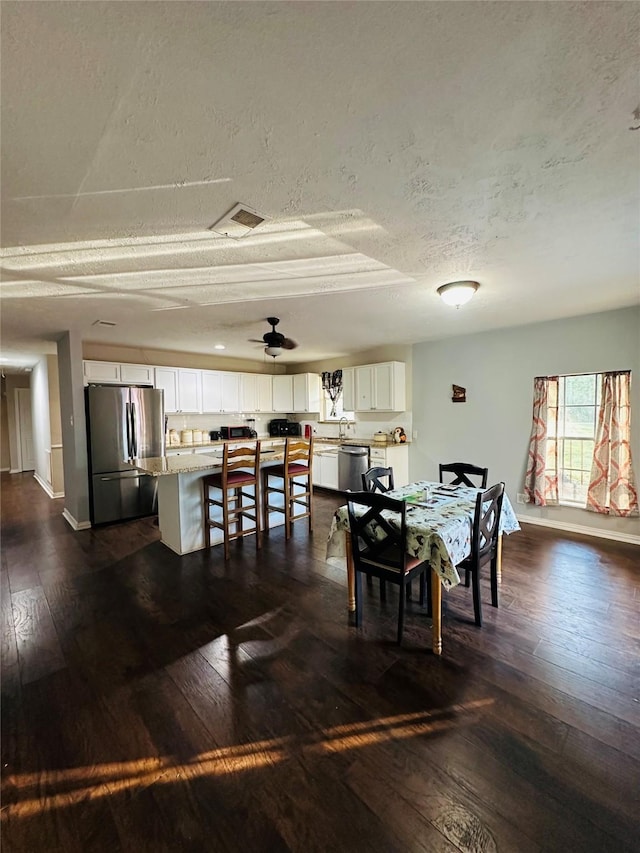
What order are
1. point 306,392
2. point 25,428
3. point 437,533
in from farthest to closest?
1. point 25,428
2. point 306,392
3. point 437,533

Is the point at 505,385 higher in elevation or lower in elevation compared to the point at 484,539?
higher

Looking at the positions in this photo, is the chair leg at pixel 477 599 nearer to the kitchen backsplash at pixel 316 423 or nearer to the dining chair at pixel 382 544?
the dining chair at pixel 382 544

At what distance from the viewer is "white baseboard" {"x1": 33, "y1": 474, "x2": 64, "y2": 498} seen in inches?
244

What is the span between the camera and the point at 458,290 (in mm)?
2854

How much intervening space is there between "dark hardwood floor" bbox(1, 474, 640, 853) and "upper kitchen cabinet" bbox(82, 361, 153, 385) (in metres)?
2.96

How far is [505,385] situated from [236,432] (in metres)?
4.60

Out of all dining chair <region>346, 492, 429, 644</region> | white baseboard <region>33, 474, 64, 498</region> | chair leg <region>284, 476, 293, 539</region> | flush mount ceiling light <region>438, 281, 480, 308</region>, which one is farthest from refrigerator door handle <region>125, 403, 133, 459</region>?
flush mount ceiling light <region>438, 281, 480, 308</region>

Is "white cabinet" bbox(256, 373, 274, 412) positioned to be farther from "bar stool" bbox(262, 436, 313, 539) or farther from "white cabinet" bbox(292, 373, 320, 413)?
"bar stool" bbox(262, 436, 313, 539)

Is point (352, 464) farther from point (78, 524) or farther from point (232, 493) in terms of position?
point (78, 524)

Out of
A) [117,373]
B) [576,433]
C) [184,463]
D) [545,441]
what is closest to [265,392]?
[117,373]

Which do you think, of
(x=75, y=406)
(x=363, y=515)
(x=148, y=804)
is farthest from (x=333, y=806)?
(x=75, y=406)

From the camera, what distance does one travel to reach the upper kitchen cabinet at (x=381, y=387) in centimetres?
571

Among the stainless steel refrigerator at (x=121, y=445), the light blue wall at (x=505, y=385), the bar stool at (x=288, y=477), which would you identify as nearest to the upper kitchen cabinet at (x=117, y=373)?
the stainless steel refrigerator at (x=121, y=445)

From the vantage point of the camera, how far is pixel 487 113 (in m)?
1.22
